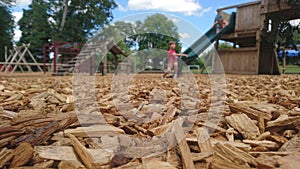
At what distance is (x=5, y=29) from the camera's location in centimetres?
1366

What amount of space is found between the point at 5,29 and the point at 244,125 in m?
16.0

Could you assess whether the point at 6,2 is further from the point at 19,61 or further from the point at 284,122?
the point at 284,122

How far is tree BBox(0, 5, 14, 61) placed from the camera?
42.7 feet

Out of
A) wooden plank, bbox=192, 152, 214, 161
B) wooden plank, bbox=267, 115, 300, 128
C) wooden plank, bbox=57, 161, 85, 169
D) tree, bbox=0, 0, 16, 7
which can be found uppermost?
tree, bbox=0, 0, 16, 7

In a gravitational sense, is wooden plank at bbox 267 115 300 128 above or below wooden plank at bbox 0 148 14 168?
above

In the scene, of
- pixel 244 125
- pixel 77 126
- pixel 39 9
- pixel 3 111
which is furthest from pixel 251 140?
pixel 39 9

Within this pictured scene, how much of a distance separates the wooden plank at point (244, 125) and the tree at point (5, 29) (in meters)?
14.9

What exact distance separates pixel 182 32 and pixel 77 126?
557 millimetres

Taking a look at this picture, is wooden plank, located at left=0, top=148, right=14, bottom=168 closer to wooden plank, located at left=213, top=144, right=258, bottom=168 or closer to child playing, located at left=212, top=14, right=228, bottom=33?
wooden plank, located at left=213, top=144, right=258, bottom=168

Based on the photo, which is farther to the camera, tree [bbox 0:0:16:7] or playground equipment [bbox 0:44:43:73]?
tree [bbox 0:0:16:7]

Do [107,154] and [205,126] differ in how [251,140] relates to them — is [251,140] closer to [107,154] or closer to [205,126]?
[205,126]

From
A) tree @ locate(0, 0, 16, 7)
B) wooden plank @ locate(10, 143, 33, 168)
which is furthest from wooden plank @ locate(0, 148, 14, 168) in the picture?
tree @ locate(0, 0, 16, 7)

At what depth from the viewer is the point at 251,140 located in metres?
0.61

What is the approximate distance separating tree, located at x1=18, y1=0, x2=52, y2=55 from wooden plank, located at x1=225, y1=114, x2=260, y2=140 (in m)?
16.3
